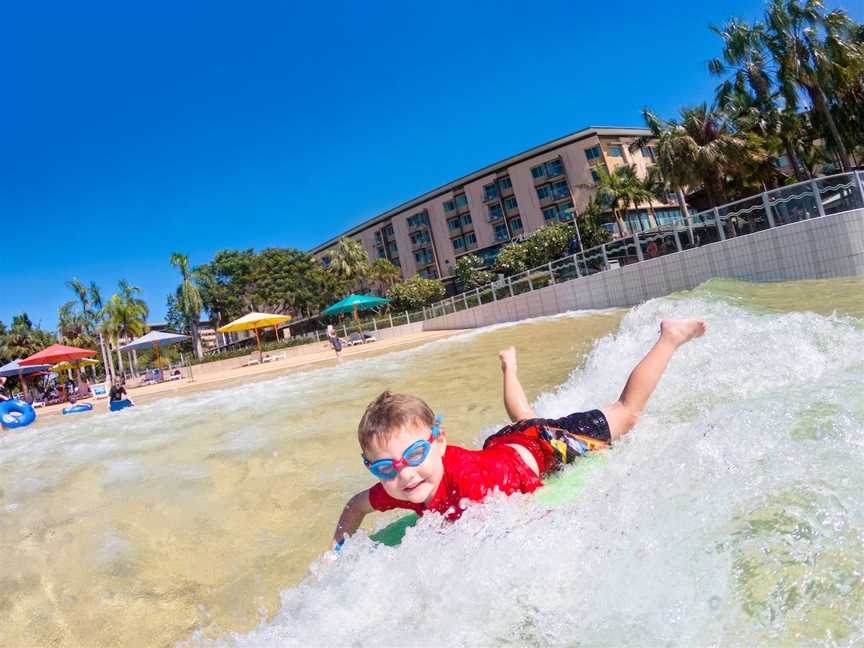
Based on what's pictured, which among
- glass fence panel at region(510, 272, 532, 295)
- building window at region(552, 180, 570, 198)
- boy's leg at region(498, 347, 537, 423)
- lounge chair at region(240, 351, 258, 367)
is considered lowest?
boy's leg at region(498, 347, 537, 423)

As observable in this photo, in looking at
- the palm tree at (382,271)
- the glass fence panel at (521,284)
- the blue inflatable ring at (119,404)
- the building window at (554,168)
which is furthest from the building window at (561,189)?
the blue inflatable ring at (119,404)

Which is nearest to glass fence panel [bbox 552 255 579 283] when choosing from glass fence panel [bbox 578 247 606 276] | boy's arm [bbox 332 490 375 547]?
glass fence panel [bbox 578 247 606 276]

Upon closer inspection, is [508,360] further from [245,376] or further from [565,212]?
[565,212]

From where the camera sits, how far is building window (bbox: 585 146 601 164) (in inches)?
2212

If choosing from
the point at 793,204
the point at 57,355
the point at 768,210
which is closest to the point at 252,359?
the point at 57,355

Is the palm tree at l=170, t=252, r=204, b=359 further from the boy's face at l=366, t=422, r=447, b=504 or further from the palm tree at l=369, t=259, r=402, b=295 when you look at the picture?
the boy's face at l=366, t=422, r=447, b=504

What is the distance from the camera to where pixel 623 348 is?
702 centimetres

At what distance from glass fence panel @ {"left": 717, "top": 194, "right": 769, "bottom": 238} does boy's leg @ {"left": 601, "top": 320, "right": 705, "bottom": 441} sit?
486 inches

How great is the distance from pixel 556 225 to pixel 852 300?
4720 centimetres

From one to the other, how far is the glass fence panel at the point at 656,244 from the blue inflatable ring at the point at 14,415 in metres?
16.0

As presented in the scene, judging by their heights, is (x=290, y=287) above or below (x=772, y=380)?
above

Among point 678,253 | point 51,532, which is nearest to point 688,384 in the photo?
point 51,532

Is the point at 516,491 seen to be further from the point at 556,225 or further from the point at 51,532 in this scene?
the point at 556,225

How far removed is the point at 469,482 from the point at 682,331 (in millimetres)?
1832
